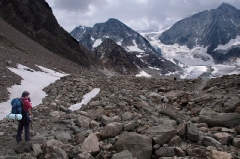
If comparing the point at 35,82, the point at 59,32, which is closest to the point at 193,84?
the point at 35,82

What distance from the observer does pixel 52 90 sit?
80.5 ft

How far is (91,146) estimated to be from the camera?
26.1 feet

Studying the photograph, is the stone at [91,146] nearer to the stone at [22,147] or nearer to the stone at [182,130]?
the stone at [22,147]

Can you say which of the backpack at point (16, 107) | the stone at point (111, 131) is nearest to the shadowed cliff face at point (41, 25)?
the backpack at point (16, 107)

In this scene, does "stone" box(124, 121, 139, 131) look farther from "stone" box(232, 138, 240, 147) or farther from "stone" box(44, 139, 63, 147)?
"stone" box(232, 138, 240, 147)

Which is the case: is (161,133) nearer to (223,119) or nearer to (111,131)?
(111,131)

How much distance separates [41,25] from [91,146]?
319 ft

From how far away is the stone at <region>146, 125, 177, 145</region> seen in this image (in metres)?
7.95

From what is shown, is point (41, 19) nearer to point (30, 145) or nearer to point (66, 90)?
point (66, 90)

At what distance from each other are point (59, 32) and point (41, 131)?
3855 inches

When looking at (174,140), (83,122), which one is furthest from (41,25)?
(174,140)

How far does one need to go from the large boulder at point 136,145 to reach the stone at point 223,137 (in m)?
2.41

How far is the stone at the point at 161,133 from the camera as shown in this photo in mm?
7952

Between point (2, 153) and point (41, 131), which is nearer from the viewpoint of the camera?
point (2, 153)
